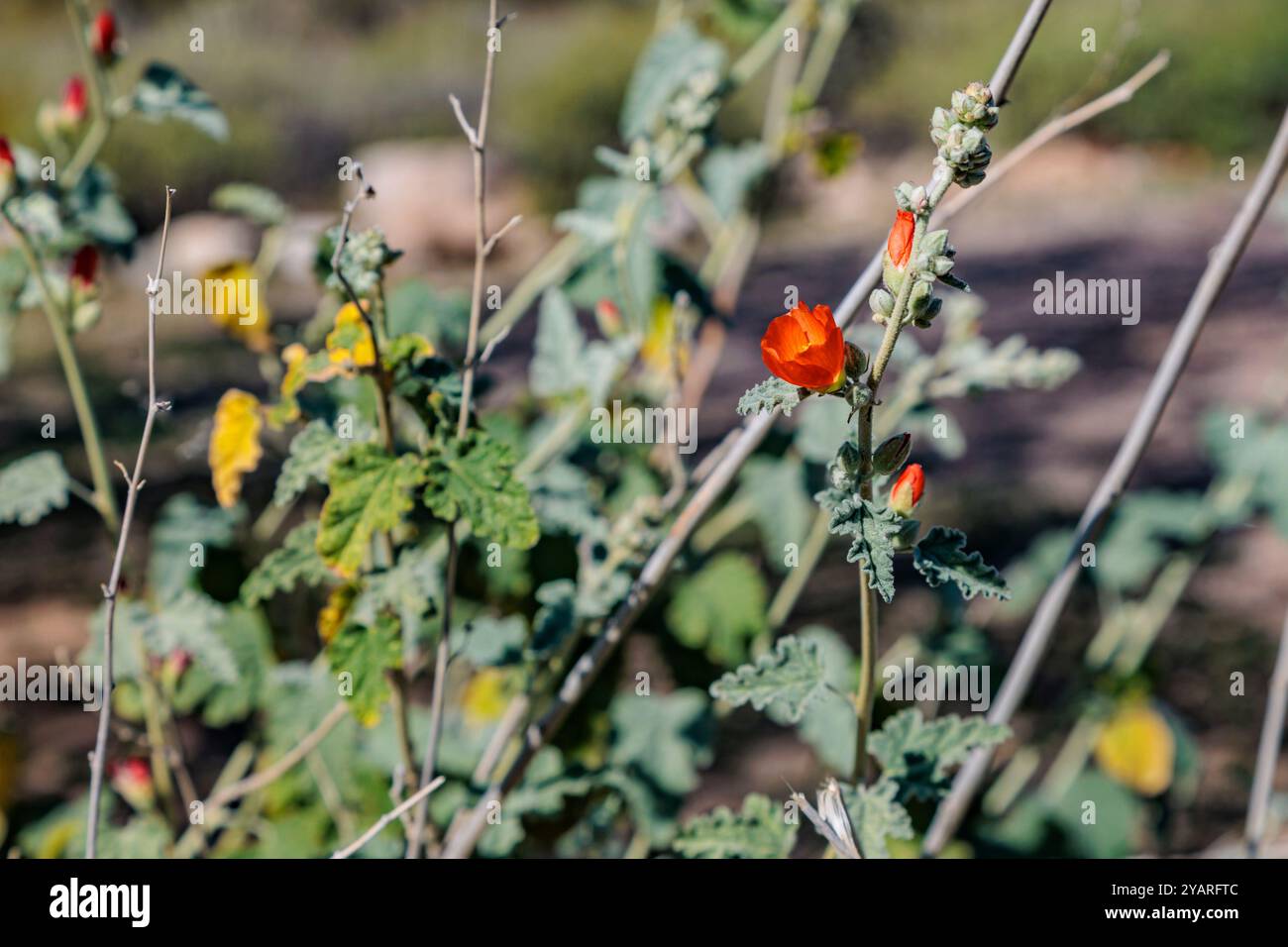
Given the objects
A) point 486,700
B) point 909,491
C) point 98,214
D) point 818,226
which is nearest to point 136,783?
point 486,700

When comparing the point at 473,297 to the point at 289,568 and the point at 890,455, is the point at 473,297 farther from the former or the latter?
the point at 890,455

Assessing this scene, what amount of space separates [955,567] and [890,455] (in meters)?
0.09

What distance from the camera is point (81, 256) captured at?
3.94ft

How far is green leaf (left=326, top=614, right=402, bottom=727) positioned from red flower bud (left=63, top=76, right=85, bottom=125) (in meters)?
0.76

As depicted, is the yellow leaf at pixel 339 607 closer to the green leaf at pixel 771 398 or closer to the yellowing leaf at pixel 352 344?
the yellowing leaf at pixel 352 344

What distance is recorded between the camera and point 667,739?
1453 millimetres

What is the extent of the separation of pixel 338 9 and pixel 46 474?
8973 mm

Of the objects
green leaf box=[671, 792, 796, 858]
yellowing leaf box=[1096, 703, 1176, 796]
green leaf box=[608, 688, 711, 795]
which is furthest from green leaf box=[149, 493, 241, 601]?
yellowing leaf box=[1096, 703, 1176, 796]

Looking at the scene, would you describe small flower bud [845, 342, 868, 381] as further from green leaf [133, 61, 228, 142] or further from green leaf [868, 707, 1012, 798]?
green leaf [133, 61, 228, 142]

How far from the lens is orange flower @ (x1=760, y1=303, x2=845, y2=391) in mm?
774

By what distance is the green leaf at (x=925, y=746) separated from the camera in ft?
3.18
